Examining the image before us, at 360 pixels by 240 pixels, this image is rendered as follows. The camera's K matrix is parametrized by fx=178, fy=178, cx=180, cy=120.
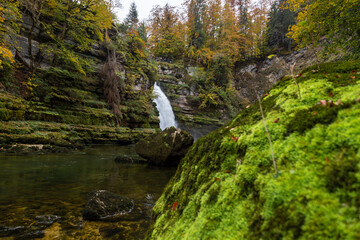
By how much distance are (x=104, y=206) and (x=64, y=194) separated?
188 cm

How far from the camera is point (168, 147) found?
918cm

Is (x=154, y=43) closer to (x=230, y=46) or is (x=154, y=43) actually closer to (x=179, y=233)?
(x=230, y=46)

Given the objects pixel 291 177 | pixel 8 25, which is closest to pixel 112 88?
pixel 8 25

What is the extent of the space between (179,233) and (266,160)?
98cm

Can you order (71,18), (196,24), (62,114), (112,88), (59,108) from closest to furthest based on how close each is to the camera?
(62,114), (59,108), (71,18), (112,88), (196,24)

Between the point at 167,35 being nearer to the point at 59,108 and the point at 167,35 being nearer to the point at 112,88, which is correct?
the point at 112,88

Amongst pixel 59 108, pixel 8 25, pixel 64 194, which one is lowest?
pixel 64 194

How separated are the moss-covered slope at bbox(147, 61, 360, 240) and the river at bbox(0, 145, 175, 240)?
205 centimetres

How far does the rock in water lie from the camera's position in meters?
3.70

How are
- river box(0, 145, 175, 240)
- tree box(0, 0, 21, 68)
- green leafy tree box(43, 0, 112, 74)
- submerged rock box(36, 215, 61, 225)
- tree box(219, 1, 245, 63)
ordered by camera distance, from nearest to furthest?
river box(0, 145, 175, 240), submerged rock box(36, 215, 61, 225), tree box(0, 0, 21, 68), green leafy tree box(43, 0, 112, 74), tree box(219, 1, 245, 63)

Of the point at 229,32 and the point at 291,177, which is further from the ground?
the point at 229,32

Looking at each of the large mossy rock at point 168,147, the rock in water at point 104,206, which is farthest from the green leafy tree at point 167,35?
the rock in water at point 104,206

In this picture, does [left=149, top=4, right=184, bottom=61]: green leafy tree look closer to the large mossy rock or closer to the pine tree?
the pine tree

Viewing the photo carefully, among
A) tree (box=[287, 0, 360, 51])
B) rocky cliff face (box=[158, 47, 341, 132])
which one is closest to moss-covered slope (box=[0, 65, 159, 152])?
rocky cliff face (box=[158, 47, 341, 132])
